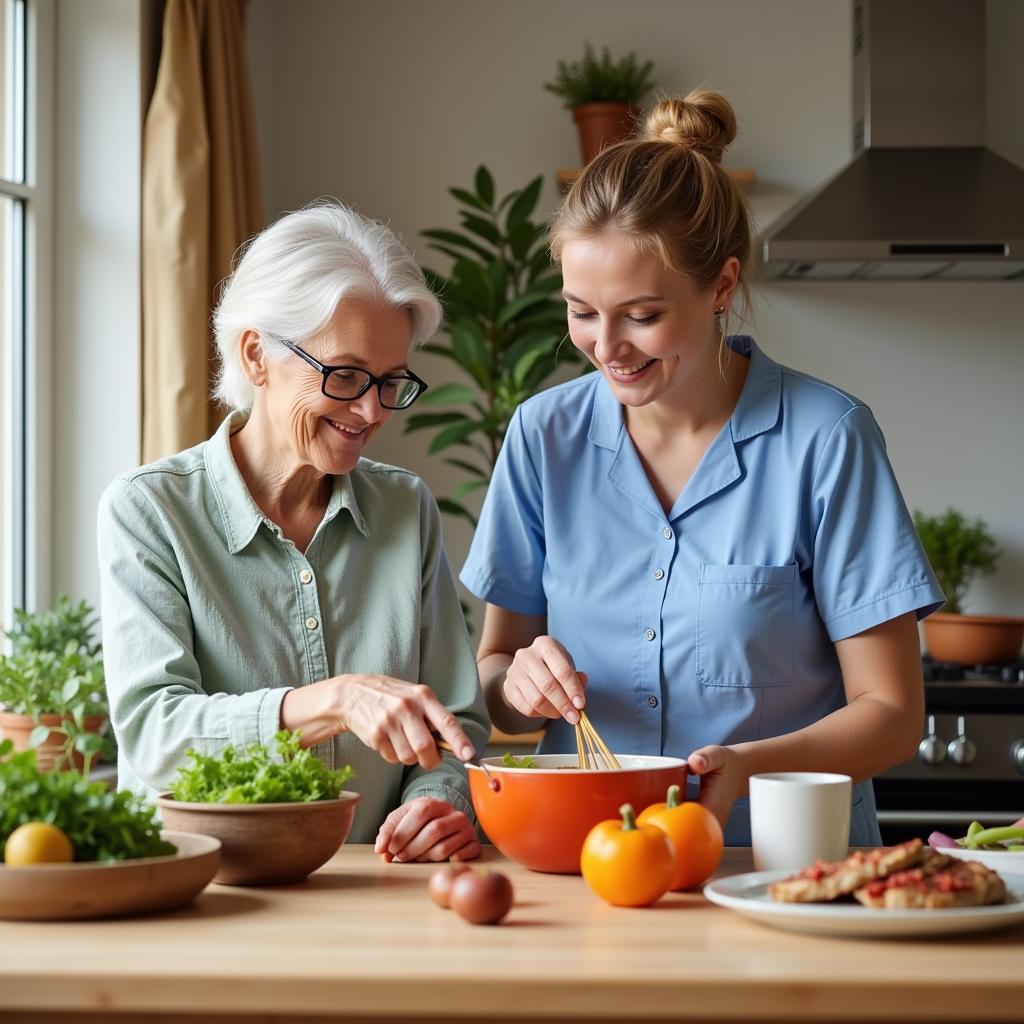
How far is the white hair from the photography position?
173 centimetres

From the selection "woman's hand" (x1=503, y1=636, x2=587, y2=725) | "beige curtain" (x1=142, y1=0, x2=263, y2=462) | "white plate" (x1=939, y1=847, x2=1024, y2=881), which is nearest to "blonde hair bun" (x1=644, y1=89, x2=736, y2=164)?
"woman's hand" (x1=503, y1=636, x2=587, y2=725)

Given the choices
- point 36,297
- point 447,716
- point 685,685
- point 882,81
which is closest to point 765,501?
point 685,685

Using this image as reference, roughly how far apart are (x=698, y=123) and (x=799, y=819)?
0.91 meters

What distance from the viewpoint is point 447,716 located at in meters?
1.37

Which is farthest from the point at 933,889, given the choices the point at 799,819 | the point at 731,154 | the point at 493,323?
the point at 731,154

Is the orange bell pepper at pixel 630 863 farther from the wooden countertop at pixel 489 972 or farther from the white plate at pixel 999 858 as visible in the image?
the white plate at pixel 999 858

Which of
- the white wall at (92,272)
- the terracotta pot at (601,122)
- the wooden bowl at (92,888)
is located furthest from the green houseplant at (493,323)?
the wooden bowl at (92,888)

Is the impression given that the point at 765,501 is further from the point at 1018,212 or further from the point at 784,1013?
the point at 1018,212

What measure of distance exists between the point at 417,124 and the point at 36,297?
1.43 m

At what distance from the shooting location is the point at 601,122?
400 centimetres

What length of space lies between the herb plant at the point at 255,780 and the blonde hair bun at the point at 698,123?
0.90 meters

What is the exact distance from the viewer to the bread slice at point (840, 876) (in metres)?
1.14

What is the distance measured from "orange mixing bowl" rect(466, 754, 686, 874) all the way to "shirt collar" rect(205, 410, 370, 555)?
19.1 inches

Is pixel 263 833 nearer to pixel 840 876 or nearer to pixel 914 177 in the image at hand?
pixel 840 876
